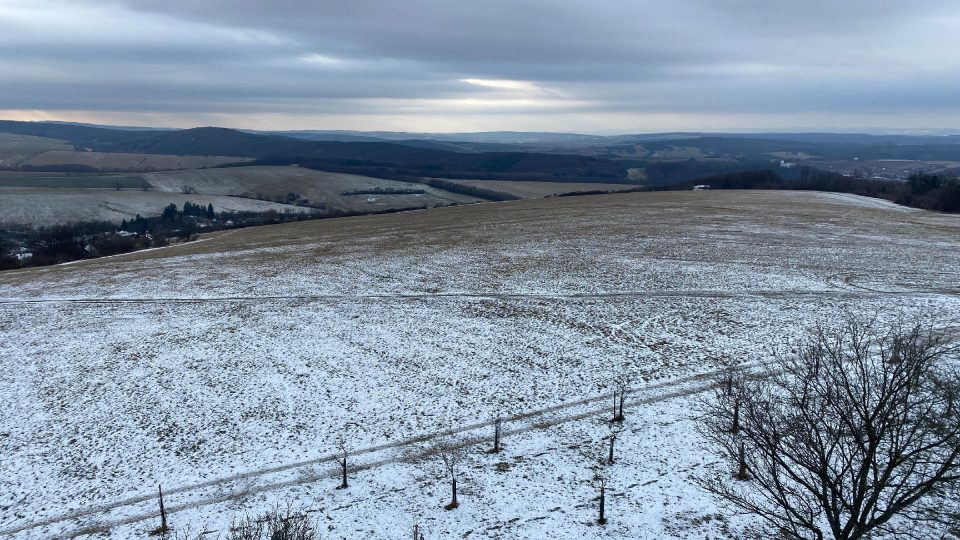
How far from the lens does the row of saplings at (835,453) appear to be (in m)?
10.9

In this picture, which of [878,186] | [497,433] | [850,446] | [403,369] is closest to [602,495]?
[497,433]

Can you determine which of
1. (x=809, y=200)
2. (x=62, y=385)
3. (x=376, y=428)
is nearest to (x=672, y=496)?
(x=376, y=428)

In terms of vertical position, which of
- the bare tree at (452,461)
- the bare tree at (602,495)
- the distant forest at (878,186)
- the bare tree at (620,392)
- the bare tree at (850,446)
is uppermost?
the distant forest at (878,186)

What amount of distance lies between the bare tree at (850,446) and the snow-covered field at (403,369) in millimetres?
2017

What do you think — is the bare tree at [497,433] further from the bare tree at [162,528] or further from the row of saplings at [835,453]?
the bare tree at [162,528]

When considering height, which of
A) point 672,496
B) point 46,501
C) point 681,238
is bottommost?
point 46,501

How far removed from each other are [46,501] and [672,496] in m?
20.3

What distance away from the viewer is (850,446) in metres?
12.1

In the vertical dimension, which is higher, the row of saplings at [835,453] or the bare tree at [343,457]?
the row of saplings at [835,453]

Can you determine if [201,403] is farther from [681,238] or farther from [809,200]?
[809,200]

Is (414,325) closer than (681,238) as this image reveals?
Yes

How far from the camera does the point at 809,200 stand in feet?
285

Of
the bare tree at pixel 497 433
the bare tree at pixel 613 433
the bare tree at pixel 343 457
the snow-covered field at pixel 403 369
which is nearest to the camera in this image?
the snow-covered field at pixel 403 369

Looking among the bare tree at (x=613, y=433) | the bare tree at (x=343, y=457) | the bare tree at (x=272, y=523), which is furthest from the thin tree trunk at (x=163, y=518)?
the bare tree at (x=613, y=433)
